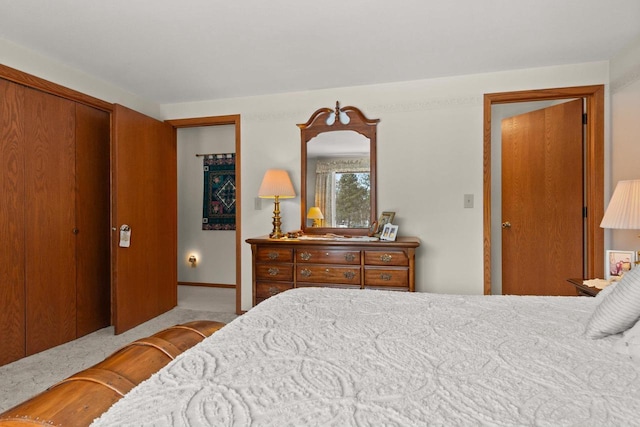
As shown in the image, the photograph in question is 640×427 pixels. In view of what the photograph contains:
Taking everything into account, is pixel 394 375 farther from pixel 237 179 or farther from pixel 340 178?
pixel 237 179

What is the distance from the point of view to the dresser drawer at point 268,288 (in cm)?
315

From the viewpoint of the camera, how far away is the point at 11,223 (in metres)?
2.55

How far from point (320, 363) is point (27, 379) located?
248 centimetres

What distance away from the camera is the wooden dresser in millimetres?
2910

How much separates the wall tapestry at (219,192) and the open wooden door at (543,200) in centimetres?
340

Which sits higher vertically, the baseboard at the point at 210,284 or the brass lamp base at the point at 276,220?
the brass lamp base at the point at 276,220

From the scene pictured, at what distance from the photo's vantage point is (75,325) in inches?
120

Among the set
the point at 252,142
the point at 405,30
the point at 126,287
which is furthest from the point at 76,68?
the point at 405,30

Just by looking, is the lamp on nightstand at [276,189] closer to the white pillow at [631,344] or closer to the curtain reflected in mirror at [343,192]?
the curtain reflected in mirror at [343,192]

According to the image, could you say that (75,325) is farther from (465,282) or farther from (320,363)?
(465,282)

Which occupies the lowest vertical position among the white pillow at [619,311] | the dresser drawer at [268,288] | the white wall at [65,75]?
the dresser drawer at [268,288]

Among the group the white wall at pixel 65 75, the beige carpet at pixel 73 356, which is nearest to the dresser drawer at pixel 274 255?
the beige carpet at pixel 73 356

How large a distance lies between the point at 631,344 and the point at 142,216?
3.62 metres

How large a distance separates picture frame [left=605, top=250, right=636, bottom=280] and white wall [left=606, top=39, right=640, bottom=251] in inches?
13.5
